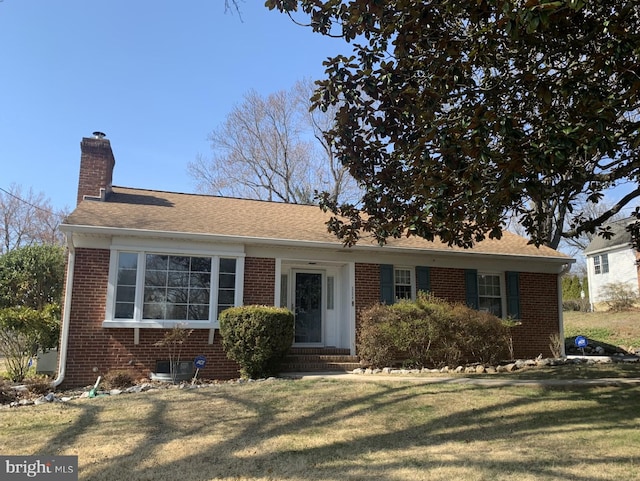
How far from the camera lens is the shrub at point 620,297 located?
23.8 meters

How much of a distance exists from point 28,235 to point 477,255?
30.6 metres

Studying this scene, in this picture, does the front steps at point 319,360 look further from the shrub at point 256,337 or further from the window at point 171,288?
the window at point 171,288

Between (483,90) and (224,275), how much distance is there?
22.6 ft

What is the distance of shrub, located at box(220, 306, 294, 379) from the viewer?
937 centimetres

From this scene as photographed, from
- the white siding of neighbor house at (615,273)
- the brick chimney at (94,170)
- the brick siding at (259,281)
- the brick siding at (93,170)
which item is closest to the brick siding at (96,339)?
the brick siding at (259,281)

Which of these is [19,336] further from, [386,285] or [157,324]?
[386,285]

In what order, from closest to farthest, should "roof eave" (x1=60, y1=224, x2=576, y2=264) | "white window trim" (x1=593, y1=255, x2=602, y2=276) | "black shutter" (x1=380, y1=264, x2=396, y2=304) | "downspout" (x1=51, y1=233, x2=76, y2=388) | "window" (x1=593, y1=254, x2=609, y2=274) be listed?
1. "downspout" (x1=51, y1=233, x2=76, y2=388)
2. "roof eave" (x1=60, y1=224, x2=576, y2=264)
3. "black shutter" (x1=380, y1=264, x2=396, y2=304)
4. "window" (x1=593, y1=254, x2=609, y2=274)
5. "white window trim" (x1=593, y1=255, x2=602, y2=276)

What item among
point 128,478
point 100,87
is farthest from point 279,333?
point 100,87

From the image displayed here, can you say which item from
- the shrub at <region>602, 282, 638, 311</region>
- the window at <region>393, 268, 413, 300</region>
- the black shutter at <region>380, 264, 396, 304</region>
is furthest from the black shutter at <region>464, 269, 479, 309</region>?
the shrub at <region>602, 282, 638, 311</region>

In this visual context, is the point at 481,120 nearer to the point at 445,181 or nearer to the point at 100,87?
the point at 445,181

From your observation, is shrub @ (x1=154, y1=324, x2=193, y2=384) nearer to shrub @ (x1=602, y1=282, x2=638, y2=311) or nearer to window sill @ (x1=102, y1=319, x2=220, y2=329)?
window sill @ (x1=102, y1=319, x2=220, y2=329)

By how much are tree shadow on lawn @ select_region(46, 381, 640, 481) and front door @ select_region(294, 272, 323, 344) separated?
4.09m

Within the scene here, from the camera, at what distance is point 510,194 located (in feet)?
17.3

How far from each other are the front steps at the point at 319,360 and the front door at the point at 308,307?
0.55 meters
